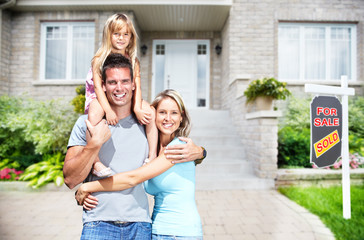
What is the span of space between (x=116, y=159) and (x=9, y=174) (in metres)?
4.52

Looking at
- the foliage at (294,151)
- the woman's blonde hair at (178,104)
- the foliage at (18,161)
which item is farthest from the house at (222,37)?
the woman's blonde hair at (178,104)

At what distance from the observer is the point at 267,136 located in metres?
4.39

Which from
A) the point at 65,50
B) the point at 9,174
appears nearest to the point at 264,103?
the point at 9,174

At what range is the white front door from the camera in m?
8.42

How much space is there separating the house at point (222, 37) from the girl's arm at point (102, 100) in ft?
17.1

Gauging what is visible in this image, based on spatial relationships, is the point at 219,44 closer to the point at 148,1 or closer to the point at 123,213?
the point at 148,1

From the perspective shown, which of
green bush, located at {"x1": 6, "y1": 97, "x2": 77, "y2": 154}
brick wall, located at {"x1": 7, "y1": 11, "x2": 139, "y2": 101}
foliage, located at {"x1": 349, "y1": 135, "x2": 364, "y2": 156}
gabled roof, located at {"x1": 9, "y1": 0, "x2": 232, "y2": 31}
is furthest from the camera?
brick wall, located at {"x1": 7, "y1": 11, "x2": 139, "y2": 101}

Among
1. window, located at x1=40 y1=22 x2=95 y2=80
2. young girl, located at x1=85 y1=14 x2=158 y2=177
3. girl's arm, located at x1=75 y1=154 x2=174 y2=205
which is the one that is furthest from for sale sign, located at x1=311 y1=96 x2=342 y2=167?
window, located at x1=40 y1=22 x2=95 y2=80

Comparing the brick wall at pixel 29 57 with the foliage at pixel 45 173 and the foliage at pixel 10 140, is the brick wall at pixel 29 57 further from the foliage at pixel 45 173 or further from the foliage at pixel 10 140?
the foliage at pixel 45 173

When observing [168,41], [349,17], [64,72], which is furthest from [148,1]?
[349,17]

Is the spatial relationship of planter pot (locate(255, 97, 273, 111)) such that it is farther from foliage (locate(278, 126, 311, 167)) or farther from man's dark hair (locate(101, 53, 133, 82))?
man's dark hair (locate(101, 53, 133, 82))

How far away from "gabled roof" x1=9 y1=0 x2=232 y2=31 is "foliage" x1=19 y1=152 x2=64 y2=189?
14.9 feet

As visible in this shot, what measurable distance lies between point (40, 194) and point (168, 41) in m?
6.31

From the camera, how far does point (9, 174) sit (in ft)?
14.9
